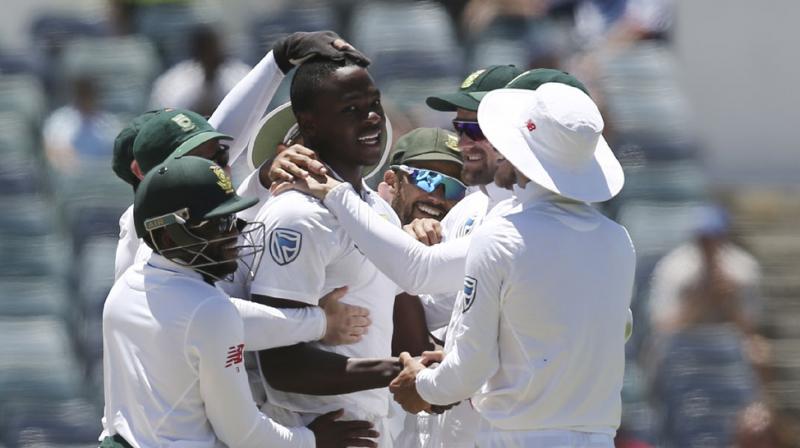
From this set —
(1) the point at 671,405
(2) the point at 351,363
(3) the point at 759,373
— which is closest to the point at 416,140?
(2) the point at 351,363

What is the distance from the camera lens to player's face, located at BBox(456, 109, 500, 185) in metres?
4.01

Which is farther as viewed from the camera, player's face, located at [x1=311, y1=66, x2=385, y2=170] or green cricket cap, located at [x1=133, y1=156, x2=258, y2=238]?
player's face, located at [x1=311, y1=66, x2=385, y2=170]

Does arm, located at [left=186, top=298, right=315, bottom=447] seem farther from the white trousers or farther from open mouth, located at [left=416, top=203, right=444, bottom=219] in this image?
open mouth, located at [left=416, top=203, right=444, bottom=219]

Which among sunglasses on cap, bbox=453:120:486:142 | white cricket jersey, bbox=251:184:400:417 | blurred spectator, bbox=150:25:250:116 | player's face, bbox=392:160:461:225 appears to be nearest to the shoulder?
white cricket jersey, bbox=251:184:400:417

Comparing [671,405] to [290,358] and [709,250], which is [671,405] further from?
[290,358]

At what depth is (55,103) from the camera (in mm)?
7375

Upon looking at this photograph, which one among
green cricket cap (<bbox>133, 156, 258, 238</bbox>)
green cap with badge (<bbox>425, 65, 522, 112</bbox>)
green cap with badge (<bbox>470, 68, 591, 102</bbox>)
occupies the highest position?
green cricket cap (<bbox>133, 156, 258, 238</bbox>)

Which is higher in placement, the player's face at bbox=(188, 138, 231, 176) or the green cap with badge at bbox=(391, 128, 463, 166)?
the player's face at bbox=(188, 138, 231, 176)

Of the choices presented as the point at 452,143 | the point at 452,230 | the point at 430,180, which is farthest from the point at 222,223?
the point at 452,143

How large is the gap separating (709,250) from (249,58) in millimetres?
2346

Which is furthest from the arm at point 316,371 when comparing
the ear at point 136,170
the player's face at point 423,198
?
the player's face at point 423,198

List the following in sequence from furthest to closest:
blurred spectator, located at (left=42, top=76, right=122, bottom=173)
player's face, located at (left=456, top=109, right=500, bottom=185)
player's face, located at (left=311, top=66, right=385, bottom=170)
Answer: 1. blurred spectator, located at (left=42, top=76, right=122, bottom=173)
2. player's face, located at (left=456, top=109, right=500, bottom=185)
3. player's face, located at (left=311, top=66, right=385, bottom=170)

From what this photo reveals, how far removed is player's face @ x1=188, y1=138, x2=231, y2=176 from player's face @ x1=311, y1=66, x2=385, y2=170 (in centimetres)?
25

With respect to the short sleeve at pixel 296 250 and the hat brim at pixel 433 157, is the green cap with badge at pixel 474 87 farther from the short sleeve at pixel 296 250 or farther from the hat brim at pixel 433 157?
the short sleeve at pixel 296 250
